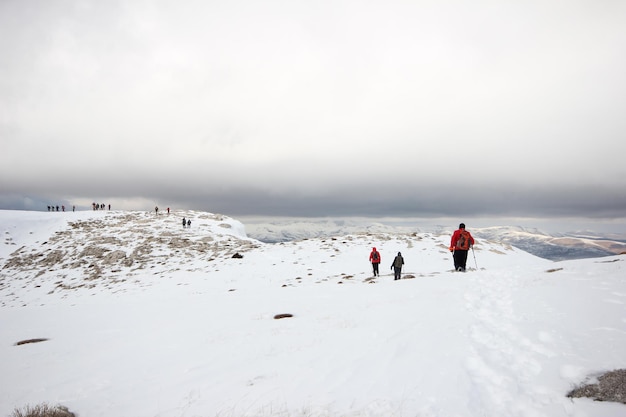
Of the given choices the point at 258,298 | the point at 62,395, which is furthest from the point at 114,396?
the point at 258,298

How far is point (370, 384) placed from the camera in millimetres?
5547

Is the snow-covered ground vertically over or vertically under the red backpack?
under

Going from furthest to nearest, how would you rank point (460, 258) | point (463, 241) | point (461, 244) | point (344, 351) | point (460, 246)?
1. point (460, 258)
2. point (460, 246)
3. point (461, 244)
4. point (463, 241)
5. point (344, 351)

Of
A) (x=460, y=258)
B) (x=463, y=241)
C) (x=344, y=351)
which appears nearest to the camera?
(x=344, y=351)

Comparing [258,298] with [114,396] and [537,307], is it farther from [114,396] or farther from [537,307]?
[537,307]

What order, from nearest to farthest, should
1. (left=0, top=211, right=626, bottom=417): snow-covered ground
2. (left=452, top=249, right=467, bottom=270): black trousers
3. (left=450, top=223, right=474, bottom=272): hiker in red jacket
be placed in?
1. (left=0, top=211, right=626, bottom=417): snow-covered ground
2. (left=450, top=223, right=474, bottom=272): hiker in red jacket
3. (left=452, top=249, right=467, bottom=270): black trousers

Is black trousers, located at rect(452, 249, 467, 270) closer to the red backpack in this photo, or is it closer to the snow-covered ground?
the red backpack

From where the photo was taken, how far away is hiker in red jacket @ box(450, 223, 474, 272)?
18.3 meters

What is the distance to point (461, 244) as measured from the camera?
18.7 meters

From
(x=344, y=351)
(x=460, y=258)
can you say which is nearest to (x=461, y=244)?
(x=460, y=258)

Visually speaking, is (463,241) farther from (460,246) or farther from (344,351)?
(344,351)

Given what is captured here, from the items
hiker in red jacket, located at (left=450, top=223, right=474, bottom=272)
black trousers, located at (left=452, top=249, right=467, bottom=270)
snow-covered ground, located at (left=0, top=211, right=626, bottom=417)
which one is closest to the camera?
snow-covered ground, located at (left=0, top=211, right=626, bottom=417)

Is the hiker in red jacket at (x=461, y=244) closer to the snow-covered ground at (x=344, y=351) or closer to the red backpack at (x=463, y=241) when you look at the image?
the red backpack at (x=463, y=241)

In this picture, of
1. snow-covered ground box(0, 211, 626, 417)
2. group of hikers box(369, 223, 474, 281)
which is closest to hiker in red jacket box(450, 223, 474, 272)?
group of hikers box(369, 223, 474, 281)
